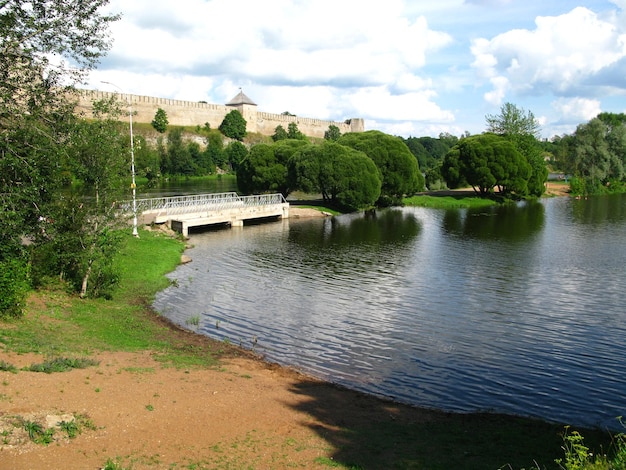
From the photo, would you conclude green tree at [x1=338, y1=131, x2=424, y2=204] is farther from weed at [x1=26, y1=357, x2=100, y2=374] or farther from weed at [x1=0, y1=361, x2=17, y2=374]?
weed at [x1=0, y1=361, x2=17, y2=374]

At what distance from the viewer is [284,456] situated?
853 cm

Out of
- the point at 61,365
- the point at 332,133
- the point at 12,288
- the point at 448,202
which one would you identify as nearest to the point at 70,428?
the point at 61,365

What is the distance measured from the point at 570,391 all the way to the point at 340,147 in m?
40.1

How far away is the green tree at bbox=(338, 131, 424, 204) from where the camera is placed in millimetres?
56656

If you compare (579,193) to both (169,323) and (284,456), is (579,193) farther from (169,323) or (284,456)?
(284,456)

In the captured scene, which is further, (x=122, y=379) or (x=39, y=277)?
(x=39, y=277)

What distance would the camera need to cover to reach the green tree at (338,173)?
49.3 m

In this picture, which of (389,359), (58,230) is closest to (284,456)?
(389,359)

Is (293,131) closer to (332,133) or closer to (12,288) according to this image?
(332,133)

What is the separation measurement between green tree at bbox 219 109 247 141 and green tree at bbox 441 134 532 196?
197 ft

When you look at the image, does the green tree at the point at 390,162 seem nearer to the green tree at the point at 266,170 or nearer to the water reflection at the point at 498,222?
the water reflection at the point at 498,222

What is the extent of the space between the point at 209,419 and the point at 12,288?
6922 mm

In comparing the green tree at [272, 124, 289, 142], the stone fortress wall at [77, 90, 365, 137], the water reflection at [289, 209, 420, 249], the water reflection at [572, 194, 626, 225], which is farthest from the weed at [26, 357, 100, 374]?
the green tree at [272, 124, 289, 142]

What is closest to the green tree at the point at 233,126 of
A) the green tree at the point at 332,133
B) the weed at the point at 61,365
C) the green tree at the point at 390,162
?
the green tree at the point at 332,133
